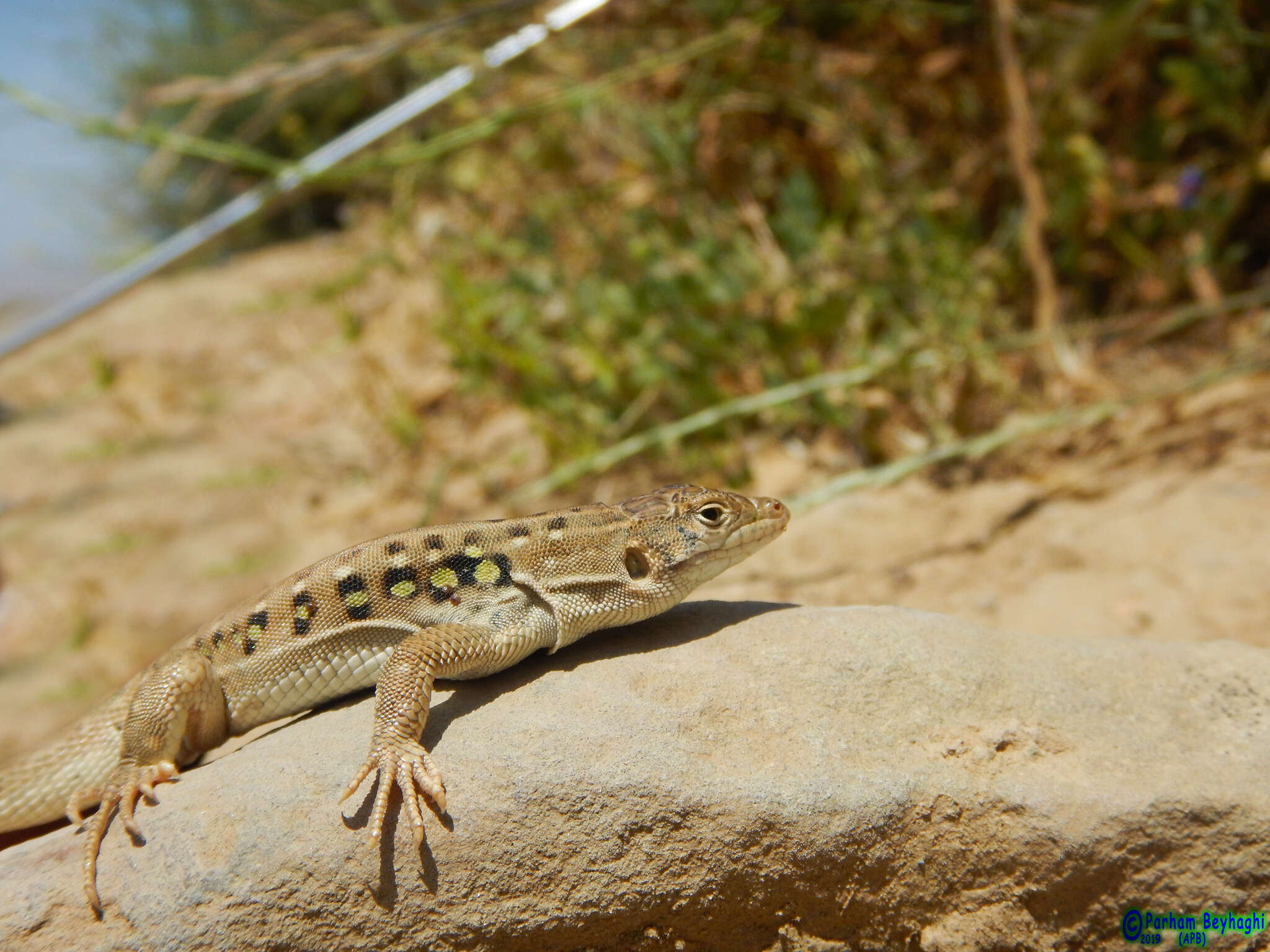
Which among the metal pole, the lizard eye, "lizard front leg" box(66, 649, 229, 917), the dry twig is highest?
the metal pole

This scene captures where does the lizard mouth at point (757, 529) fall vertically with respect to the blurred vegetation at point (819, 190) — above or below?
below

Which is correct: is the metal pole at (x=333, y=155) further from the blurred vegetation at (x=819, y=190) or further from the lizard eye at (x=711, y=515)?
the lizard eye at (x=711, y=515)

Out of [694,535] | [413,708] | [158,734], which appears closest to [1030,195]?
[694,535]

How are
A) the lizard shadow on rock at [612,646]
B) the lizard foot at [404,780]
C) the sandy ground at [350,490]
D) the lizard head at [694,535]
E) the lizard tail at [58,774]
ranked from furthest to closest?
1. the sandy ground at [350,490]
2. the lizard tail at [58,774]
3. the lizard head at [694,535]
4. the lizard shadow on rock at [612,646]
5. the lizard foot at [404,780]

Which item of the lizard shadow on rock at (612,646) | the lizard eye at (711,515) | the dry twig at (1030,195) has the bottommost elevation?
the lizard shadow on rock at (612,646)

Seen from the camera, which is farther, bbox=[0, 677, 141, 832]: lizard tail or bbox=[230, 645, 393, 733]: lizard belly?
bbox=[0, 677, 141, 832]: lizard tail

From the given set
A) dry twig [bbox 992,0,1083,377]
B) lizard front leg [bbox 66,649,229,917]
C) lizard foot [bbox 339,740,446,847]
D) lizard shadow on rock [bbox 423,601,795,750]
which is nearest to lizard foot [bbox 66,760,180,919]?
lizard front leg [bbox 66,649,229,917]

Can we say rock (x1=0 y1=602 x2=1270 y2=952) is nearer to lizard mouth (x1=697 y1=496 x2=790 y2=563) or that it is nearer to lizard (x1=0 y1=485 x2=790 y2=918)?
lizard (x1=0 y1=485 x2=790 y2=918)

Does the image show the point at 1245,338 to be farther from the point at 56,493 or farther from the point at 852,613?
the point at 56,493

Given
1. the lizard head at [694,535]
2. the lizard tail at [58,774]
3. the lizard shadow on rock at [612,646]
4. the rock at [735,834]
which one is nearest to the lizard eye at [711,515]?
the lizard head at [694,535]
